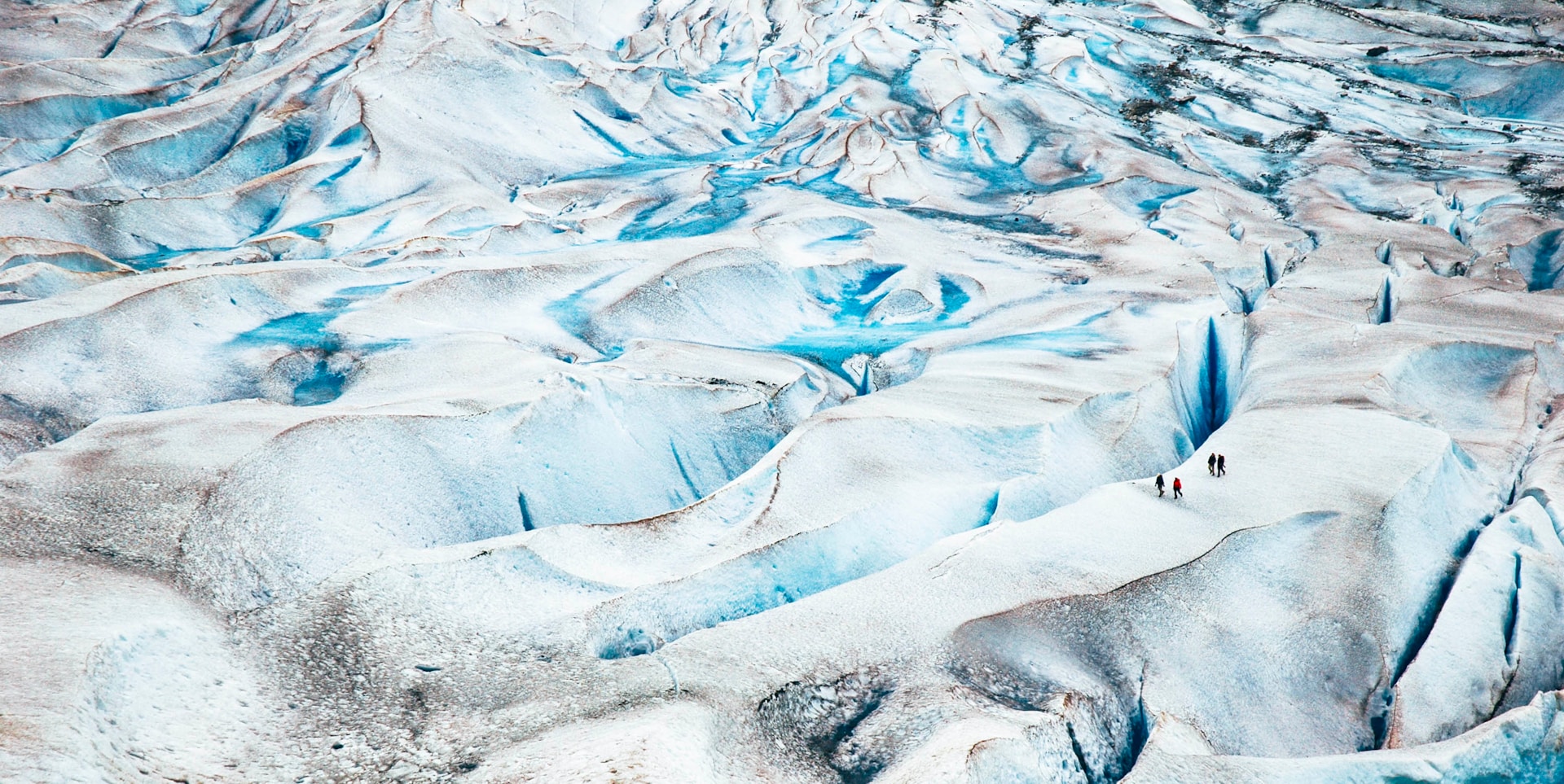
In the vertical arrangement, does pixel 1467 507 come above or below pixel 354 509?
above

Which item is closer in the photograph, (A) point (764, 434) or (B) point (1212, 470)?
(B) point (1212, 470)

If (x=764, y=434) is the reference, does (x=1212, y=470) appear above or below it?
above

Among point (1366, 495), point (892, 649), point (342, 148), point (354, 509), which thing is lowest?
point (342, 148)

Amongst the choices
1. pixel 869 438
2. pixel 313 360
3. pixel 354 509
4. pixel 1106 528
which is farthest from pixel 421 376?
pixel 1106 528

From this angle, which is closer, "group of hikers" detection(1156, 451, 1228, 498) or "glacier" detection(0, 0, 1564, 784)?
"glacier" detection(0, 0, 1564, 784)

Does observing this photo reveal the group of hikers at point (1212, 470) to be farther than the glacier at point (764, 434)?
Yes

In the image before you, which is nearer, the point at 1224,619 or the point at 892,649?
the point at 892,649

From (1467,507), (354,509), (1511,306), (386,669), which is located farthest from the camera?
(1511,306)

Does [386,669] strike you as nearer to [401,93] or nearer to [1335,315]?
[1335,315]
